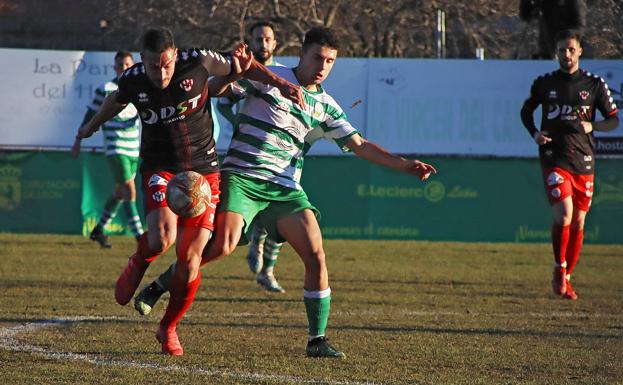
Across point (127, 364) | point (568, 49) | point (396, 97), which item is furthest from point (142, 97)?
point (396, 97)

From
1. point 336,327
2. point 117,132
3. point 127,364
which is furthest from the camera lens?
point 117,132

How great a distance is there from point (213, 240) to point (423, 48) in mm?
19773

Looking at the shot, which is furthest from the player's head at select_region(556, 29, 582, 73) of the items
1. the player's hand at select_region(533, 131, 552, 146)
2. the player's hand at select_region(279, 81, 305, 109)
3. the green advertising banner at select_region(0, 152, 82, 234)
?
the green advertising banner at select_region(0, 152, 82, 234)

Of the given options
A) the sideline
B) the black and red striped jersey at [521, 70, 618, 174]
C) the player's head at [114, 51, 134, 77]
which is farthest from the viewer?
the player's head at [114, 51, 134, 77]

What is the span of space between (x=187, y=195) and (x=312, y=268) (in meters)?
0.88

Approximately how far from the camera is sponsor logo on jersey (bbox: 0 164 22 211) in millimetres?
17125

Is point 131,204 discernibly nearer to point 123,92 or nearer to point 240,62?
point 123,92

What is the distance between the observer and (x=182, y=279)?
666 cm

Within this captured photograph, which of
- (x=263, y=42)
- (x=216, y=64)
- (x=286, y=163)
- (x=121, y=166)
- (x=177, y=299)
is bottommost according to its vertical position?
(x=177, y=299)

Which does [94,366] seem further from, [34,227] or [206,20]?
[206,20]

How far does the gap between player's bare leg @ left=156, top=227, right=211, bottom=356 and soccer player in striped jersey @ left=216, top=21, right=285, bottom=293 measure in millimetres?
3159

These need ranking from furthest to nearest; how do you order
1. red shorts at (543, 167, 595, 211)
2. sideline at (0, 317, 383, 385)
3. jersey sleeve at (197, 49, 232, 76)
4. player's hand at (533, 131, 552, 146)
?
red shorts at (543, 167, 595, 211)
player's hand at (533, 131, 552, 146)
jersey sleeve at (197, 49, 232, 76)
sideline at (0, 317, 383, 385)

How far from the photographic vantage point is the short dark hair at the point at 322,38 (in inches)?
271

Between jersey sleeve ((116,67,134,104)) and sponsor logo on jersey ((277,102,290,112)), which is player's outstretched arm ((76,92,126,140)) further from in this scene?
sponsor logo on jersey ((277,102,290,112))
